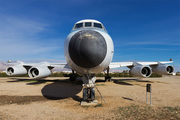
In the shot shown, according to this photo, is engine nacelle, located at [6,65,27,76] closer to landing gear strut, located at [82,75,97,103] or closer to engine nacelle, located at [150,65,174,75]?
landing gear strut, located at [82,75,97,103]

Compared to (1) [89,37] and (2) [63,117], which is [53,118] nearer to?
(2) [63,117]

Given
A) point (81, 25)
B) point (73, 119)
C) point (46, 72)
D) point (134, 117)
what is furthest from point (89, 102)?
point (46, 72)

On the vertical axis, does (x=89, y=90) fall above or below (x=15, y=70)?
below

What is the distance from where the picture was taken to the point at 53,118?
15.1ft

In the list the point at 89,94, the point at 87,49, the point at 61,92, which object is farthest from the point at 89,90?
the point at 61,92

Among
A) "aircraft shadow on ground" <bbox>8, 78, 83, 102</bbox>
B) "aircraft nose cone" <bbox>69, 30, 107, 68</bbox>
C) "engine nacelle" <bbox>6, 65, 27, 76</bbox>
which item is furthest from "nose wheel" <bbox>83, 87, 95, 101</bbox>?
"engine nacelle" <bbox>6, 65, 27, 76</bbox>

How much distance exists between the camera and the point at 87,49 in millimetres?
4352

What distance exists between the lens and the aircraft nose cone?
4395 millimetres

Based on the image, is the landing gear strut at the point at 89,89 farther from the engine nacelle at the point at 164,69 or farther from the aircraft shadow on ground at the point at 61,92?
the engine nacelle at the point at 164,69

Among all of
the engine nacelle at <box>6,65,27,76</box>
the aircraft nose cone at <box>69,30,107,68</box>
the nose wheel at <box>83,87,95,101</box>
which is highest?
the aircraft nose cone at <box>69,30,107,68</box>

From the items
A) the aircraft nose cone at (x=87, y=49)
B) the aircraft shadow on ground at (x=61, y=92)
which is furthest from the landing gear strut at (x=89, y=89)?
the aircraft nose cone at (x=87, y=49)

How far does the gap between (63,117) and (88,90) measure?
2.46 metres

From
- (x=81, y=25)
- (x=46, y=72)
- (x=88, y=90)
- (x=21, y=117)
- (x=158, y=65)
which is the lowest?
(x=21, y=117)

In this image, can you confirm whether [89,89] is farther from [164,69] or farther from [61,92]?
[164,69]
